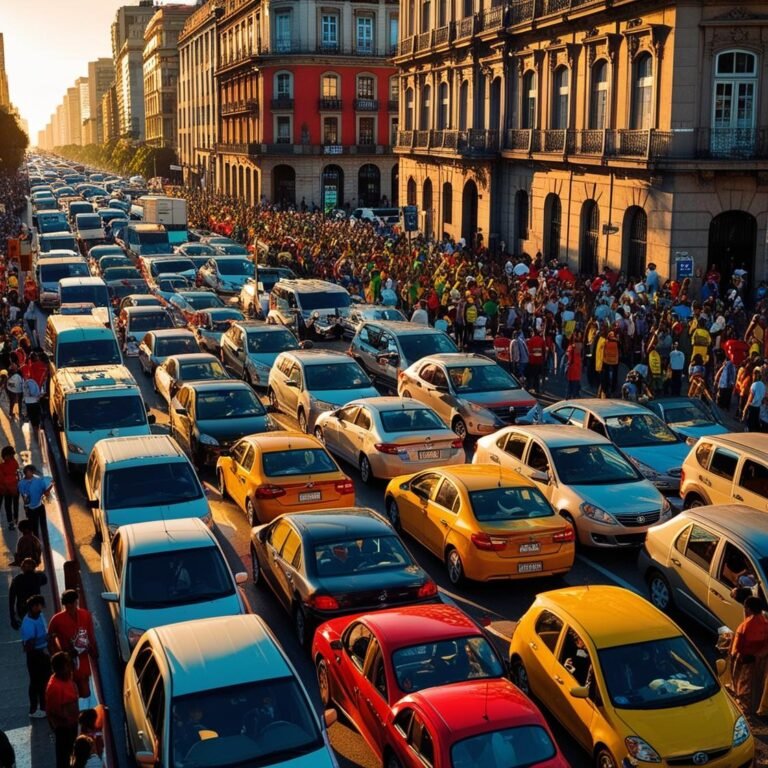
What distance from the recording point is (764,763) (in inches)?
402

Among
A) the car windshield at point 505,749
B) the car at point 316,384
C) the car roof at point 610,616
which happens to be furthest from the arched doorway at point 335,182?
the car windshield at point 505,749

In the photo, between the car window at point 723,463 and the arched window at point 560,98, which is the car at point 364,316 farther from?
the car window at point 723,463

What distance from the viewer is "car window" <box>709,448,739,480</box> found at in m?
16.0

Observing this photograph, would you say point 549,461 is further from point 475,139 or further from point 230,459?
point 475,139

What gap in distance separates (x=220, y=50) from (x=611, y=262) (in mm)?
79080

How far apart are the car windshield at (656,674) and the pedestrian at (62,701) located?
178 inches

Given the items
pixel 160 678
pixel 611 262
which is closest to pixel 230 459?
pixel 160 678

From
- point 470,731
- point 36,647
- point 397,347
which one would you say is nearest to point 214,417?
point 397,347

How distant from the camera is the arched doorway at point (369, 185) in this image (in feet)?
299

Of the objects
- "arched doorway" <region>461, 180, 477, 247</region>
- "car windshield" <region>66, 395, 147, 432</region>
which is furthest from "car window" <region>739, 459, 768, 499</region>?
"arched doorway" <region>461, 180, 477, 247</region>

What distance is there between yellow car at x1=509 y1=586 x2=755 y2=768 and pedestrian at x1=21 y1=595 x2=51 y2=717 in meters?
4.56

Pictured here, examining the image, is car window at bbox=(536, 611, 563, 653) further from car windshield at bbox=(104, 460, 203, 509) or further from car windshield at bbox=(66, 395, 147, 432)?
car windshield at bbox=(66, 395, 147, 432)

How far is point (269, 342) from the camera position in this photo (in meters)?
27.7

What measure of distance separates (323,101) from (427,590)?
260 ft
